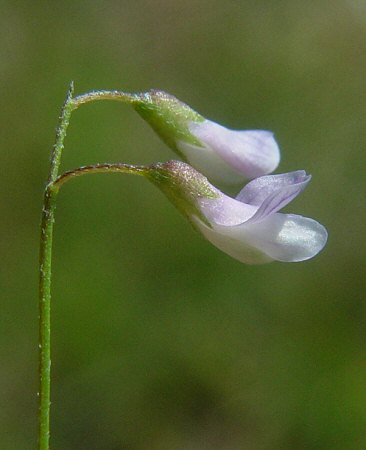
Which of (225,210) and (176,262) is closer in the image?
(225,210)

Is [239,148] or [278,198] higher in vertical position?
[239,148]

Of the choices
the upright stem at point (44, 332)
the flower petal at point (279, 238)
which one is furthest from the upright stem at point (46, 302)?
the flower petal at point (279, 238)

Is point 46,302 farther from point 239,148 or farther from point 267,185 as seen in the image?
point 239,148

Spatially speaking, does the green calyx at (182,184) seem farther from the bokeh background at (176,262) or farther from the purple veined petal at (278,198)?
the bokeh background at (176,262)

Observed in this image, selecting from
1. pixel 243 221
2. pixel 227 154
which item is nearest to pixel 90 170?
pixel 243 221

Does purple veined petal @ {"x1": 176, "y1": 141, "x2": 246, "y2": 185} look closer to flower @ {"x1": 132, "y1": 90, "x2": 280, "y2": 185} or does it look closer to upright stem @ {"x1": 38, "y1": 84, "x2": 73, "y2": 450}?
flower @ {"x1": 132, "y1": 90, "x2": 280, "y2": 185}

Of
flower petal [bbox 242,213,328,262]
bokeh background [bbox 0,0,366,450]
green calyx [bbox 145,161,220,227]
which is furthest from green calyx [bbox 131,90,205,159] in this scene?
bokeh background [bbox 0,0,366,450]
